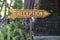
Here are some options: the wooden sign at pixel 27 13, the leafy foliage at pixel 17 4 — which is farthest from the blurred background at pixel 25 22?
the wooden sign at pixel 27 13

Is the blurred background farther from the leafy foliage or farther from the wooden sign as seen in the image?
the wooden sign

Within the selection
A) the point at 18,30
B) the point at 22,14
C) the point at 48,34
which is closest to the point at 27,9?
the point at 22,14

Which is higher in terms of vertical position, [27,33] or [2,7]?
[2,7]

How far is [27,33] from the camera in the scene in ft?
10.6

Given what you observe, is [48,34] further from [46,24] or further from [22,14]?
[22,14]

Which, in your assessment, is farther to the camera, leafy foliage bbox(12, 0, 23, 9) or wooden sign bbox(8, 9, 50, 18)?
leafy foliage bbox(12, 0, 23, 9)

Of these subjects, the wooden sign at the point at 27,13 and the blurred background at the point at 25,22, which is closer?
the wooden sign at the point at 27,13

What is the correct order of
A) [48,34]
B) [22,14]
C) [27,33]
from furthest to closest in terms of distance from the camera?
[48,34]
[27,33]
[22,14]

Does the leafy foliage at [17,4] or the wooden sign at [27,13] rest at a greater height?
the leafy foliage at [17,4]

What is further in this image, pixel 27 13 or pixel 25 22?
pixel 25 22

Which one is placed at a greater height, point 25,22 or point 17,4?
point 17,4

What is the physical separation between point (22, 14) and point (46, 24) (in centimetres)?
51

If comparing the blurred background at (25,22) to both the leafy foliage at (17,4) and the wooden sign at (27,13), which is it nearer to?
the leafy foliage at (17,4)

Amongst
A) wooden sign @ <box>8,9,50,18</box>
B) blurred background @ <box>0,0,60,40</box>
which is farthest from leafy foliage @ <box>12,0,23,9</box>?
wooden sign @ <box>8,9,50,18</box>
